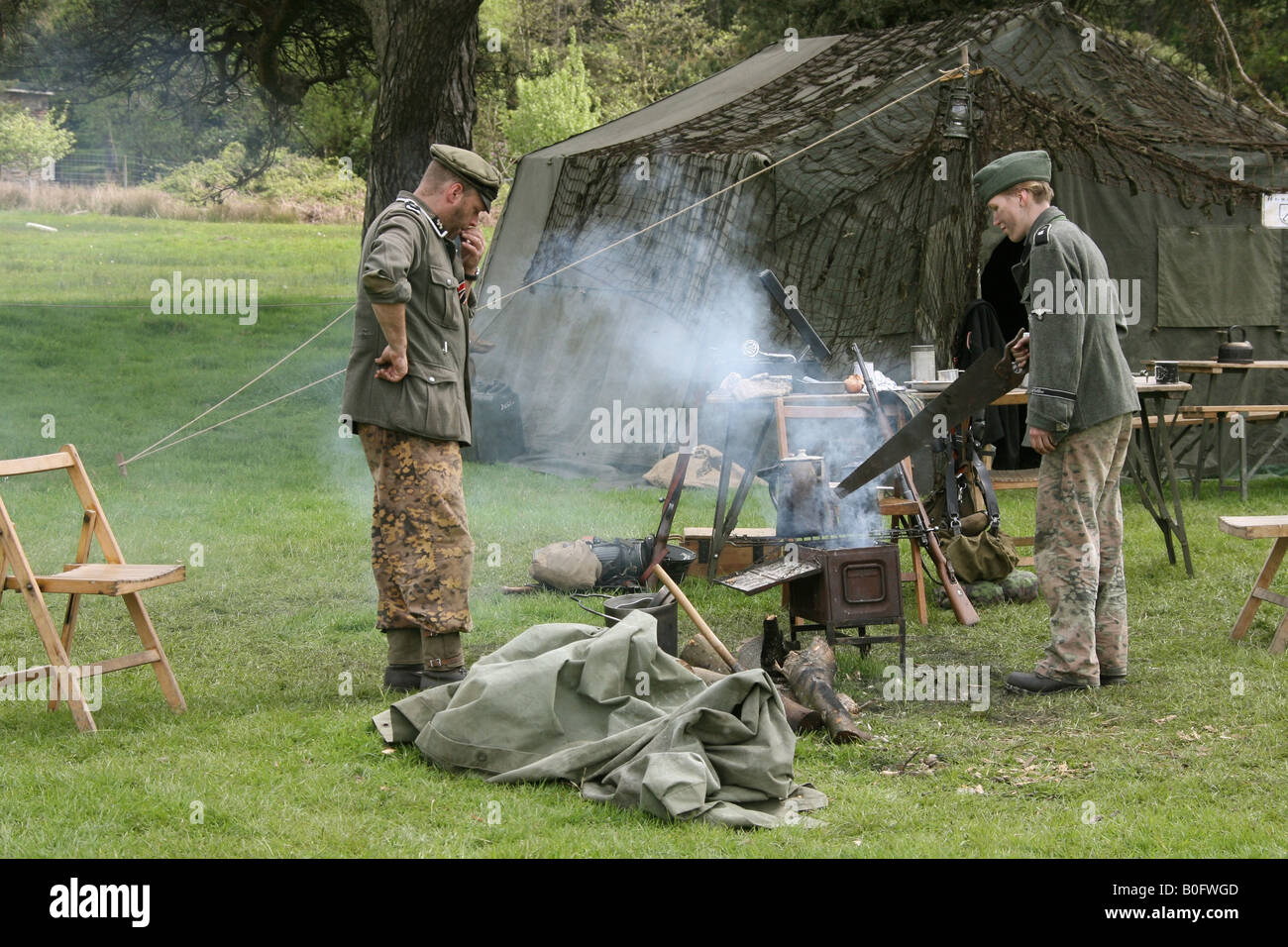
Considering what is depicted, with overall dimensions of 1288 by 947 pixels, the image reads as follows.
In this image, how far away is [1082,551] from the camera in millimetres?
4969

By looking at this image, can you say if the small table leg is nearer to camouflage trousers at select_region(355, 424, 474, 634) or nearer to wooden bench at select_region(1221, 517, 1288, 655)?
wooden bench at select_region(1221, 517, 1288, 655)

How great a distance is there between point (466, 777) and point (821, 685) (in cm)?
141

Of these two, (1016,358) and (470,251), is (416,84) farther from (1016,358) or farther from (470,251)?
(1016,358)

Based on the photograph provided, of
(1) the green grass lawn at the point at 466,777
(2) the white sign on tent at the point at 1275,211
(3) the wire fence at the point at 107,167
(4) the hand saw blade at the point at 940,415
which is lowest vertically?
(1) the green grass lawn at the point at 466,777

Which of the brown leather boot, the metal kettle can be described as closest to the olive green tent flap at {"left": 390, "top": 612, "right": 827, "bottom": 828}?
the brown leather boot

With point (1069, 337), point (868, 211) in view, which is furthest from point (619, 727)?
point (868, 211)

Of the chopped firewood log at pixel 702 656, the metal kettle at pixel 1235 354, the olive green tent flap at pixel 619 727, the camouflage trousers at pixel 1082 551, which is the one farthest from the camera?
the metal kettle at pixel 1235 354

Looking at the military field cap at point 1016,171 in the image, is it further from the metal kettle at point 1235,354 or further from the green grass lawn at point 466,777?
the metal kettle at point 1235,354

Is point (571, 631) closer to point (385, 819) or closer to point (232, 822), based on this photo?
point (385, 819)

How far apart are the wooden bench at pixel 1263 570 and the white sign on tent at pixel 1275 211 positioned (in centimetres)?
530

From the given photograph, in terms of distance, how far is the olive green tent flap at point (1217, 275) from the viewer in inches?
396

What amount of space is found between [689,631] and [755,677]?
221cm

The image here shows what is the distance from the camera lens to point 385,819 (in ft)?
12.0

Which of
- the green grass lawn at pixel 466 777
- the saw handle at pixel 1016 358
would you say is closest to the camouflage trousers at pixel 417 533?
the green grass lawn at pixel 466 777
